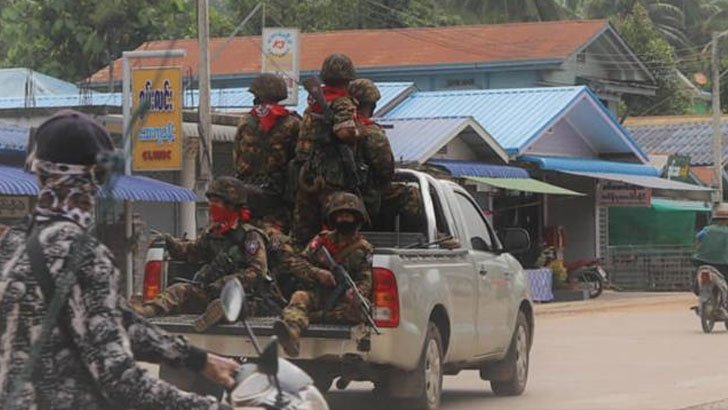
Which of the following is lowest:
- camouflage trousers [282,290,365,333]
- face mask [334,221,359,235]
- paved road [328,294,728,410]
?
paved road [328,294,728,410]

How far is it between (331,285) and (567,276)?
2510 centimetres

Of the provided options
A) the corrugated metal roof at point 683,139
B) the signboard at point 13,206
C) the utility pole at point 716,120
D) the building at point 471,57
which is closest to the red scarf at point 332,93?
the signboard at point 13,206

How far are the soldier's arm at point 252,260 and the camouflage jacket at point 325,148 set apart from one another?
85 cm

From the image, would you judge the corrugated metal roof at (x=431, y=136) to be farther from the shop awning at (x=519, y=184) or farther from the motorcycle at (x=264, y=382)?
the motorcycle at (x=264, y=382)

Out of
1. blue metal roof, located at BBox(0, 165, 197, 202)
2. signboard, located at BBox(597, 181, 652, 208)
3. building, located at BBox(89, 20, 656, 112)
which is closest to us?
blue metal roof, located at BBox(0, 165, 197, 202)

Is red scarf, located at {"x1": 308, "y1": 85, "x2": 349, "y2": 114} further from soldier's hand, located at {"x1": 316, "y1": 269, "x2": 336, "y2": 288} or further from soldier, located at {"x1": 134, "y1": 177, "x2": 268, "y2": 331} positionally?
soldier's hand, located at {"x1": 316, "y1": 269, "x2": 336, "y2": 288}

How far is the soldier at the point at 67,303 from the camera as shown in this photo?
159 inches

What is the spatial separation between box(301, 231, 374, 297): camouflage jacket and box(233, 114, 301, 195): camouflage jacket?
1004mm

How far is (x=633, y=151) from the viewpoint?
37.8 metres

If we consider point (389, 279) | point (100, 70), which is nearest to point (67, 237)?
point (389, 279)

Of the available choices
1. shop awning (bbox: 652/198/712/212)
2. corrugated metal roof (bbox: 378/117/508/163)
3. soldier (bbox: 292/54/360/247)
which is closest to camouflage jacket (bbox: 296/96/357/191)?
soldier (bbox: 292/54/360/247)

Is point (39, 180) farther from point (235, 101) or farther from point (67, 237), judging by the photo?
point (235, 101)

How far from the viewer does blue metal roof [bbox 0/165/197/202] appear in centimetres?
1844

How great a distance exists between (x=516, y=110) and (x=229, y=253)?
24373 mm
